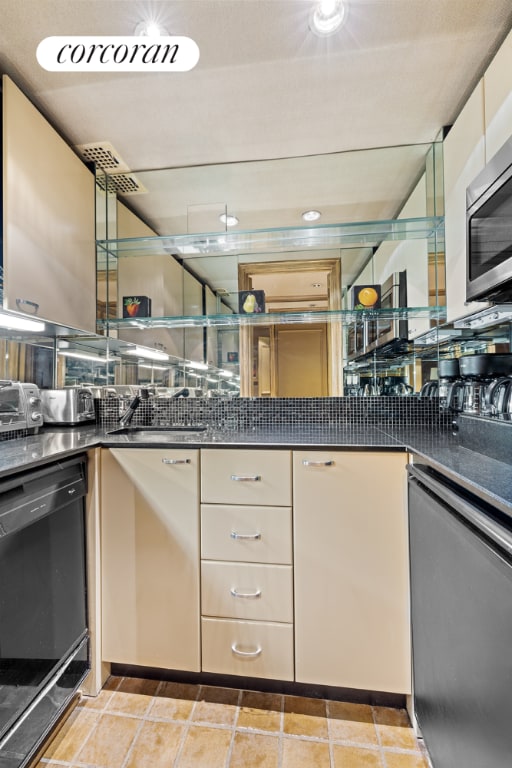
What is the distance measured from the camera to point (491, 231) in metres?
1.06

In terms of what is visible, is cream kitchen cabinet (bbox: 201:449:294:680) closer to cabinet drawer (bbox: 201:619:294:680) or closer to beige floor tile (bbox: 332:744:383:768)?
cabinet drawer (bbox: 201:619:294:680)

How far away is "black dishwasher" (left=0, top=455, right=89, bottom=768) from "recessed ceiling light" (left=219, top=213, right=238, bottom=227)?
61.2 inches

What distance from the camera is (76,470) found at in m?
1.36

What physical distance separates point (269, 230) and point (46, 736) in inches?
88.2

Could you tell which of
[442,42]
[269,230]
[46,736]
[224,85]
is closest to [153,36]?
[224,85]

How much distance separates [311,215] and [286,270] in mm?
500

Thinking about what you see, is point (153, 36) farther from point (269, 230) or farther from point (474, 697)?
point (474, 697)

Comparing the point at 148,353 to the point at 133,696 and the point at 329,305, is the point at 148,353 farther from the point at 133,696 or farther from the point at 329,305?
the point at 133,696

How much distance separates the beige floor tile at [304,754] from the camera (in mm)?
1131

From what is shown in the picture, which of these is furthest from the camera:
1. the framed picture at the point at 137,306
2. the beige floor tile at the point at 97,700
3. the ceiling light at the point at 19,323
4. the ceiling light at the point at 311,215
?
the ceiling light at the point at 311,215

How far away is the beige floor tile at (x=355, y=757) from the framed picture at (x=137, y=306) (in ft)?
6.75

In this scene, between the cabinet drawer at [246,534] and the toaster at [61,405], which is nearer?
the cabinet drawer at [246,534]

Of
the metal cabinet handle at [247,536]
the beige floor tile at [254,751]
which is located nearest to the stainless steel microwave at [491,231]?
the metal cabinet handle at [247,536]

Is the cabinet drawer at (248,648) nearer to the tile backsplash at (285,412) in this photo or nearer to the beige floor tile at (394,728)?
the beige floor tile at (394,728)
